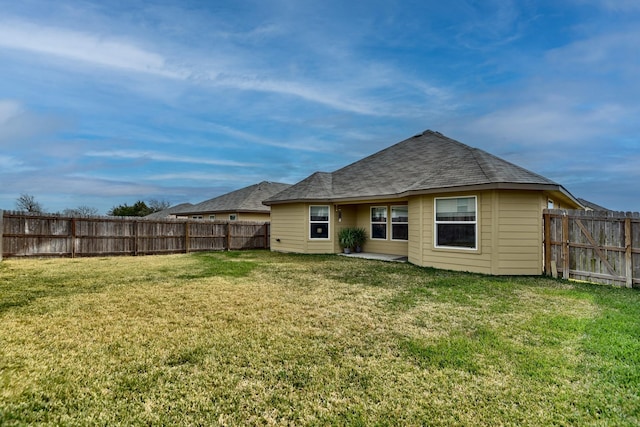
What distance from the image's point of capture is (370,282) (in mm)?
7344

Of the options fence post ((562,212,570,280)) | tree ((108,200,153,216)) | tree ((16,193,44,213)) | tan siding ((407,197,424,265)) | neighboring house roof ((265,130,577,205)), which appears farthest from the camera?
tree ((108,200,153,216))

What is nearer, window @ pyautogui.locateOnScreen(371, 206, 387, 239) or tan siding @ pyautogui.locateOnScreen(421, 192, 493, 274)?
tan siding @ pyautogui.locateOnScreen(421, 192, 493, 274)

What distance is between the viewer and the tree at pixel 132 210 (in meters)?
38.2

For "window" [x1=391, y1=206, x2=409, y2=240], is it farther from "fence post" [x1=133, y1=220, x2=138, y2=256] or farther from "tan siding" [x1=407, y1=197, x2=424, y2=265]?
"fence post" [x1=133, y1=220, x2=138, y2=256]

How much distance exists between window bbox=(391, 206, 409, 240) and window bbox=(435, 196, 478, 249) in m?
2.85

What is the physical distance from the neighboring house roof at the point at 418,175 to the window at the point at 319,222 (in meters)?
0.69

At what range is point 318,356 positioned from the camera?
10.8 feet

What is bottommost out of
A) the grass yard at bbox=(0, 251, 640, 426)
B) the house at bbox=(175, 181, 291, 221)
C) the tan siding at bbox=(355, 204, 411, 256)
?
the grass yard at bbox=(0, 251, 640, 426)

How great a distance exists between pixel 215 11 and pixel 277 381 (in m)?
10.1

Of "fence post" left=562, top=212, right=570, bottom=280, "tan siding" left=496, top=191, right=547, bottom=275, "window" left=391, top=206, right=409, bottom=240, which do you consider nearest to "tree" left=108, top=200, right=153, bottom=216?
"window" left=391, top=206, right=409, bottom=240

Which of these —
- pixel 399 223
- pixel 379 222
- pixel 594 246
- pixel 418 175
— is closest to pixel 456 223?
pixel 594 246

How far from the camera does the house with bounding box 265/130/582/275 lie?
8.33 metres

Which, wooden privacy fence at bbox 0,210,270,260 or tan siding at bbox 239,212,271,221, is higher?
tan siding at bbox 239,212,271,221

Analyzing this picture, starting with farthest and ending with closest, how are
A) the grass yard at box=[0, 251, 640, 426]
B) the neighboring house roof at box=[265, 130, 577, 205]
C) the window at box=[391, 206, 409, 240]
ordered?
the window at box=[391, 206, 409, 240] < the neighboring house roof at box=[265, 130, 577, 205] < the grass yard at box=[0, 251, 640, 426]
